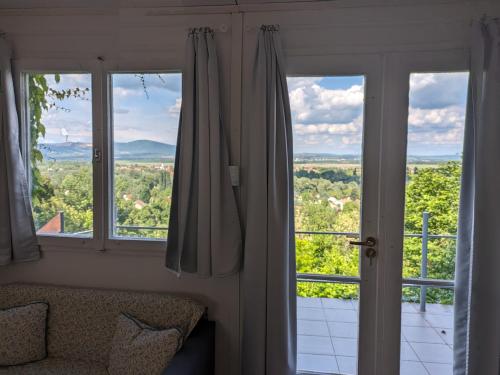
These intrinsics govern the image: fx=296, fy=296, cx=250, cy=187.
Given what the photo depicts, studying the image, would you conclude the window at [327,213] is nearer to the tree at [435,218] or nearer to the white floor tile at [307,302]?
the white floor tile at [307,302]

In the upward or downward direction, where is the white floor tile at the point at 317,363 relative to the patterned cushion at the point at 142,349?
downward

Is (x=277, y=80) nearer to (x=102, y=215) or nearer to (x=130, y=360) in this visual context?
(x=102, y=215)

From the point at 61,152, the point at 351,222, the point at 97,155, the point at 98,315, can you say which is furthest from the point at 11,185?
the point at 351,222

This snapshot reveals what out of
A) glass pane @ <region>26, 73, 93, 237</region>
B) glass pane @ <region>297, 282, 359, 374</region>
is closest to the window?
glass pane @ <region>297, 282, 359, 374</region>

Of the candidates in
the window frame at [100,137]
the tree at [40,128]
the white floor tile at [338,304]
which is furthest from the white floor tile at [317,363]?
the tree at [40,128]

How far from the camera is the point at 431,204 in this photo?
1688 millimetres

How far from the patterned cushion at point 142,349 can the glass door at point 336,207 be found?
773 millimetres

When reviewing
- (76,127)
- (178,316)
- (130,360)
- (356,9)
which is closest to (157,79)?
(76,127)

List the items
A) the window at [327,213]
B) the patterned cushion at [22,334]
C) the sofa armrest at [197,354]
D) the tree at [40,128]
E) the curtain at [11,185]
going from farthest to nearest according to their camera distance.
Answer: the tree at [40,128] → the curtain at [11,185] → the window at [327,213] → the patterned cushion at [22,334] → the sofa armrest at [197,354]

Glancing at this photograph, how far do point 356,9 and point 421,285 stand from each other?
161cm

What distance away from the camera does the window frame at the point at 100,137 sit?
183 centimetres

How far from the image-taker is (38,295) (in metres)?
1.81

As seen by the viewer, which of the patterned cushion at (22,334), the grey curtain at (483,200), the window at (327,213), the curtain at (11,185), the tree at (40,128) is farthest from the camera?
the tree at (40,128)

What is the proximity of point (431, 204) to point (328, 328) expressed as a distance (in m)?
0.95
